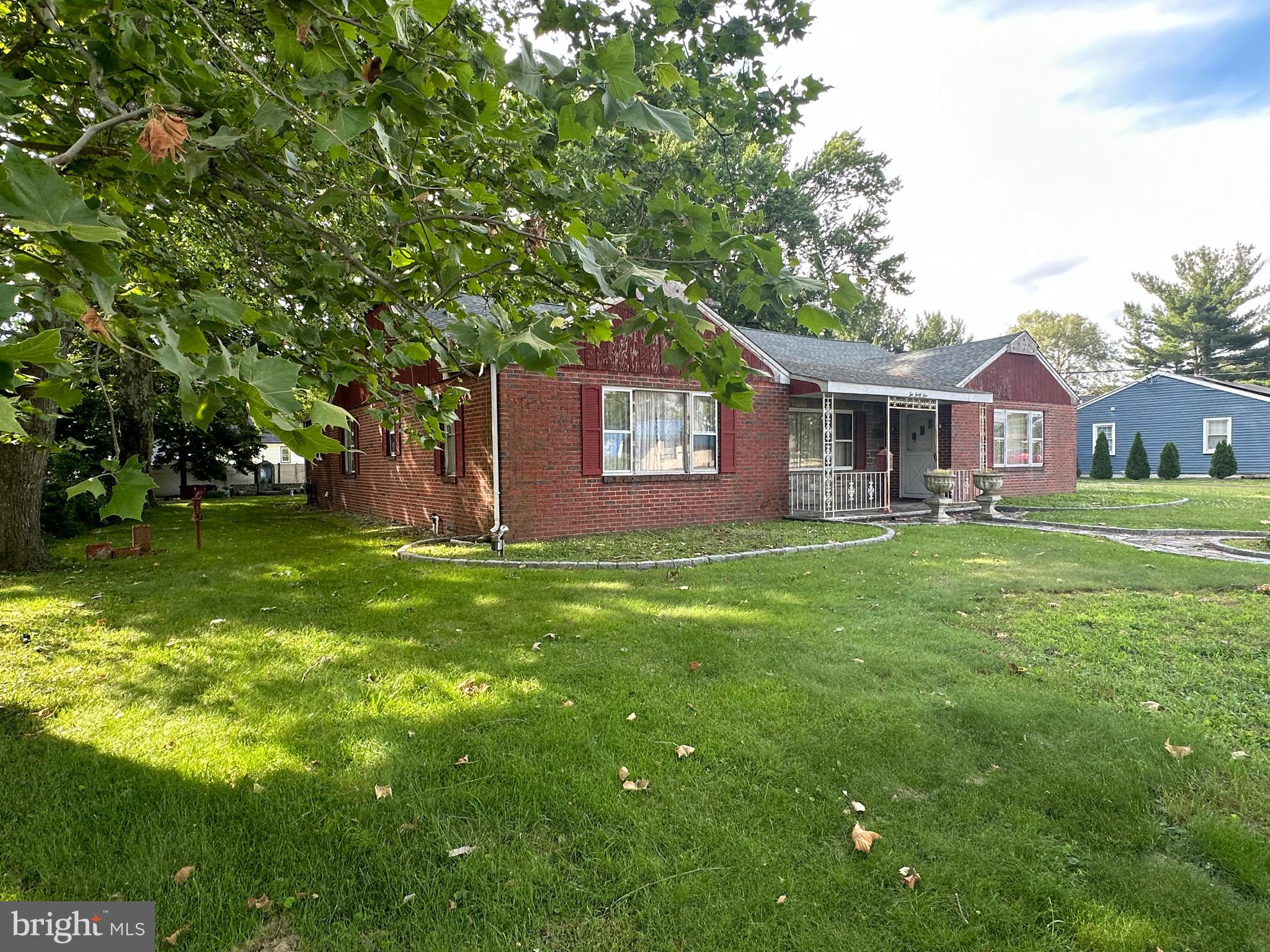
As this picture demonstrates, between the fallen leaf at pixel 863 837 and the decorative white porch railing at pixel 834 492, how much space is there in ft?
34.1

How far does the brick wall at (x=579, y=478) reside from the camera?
9875 mm

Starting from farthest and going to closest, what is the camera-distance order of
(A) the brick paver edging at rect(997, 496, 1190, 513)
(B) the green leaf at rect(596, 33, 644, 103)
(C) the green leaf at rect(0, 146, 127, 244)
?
(A) the brick paver edging at rect(997, 496, 1190, 513) < (B) the green leaf at rect(596, 33, 644, 103) < (C) the green leaf at rect(0, 146, 127, 244)

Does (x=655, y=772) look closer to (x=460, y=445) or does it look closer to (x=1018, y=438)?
(x=460, y=445)

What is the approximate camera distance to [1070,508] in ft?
47.7

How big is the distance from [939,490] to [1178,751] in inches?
421

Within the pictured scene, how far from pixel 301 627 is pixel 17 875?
3173 mm

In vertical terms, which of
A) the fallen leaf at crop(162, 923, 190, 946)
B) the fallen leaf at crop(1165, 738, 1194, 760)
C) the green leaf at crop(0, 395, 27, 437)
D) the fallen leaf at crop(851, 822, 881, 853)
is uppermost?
the green leaf at crop(0, 395, 27, 437)

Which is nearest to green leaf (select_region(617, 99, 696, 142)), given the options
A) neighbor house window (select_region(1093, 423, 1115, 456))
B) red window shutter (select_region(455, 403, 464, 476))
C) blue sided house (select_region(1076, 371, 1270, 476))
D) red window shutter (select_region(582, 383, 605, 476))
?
red window shutter (select_region(582, 383, 605, 476))

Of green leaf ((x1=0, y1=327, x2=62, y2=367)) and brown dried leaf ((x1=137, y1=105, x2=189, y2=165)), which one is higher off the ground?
brown dried leaf ((x1=137, y1=105, x2=189, y2=165))

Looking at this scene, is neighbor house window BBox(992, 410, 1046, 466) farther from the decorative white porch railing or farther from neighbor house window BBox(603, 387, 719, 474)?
neighbor house window BBox(603, 387, 719, 474)

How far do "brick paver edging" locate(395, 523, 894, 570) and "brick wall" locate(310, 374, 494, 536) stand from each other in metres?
1.55

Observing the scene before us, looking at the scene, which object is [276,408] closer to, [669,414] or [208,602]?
[208,602]

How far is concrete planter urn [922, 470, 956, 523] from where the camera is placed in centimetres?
1309

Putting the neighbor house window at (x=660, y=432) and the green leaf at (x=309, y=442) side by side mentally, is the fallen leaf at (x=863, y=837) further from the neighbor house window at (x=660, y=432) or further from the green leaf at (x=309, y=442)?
the neighbor house window at (x=660, y=432)
